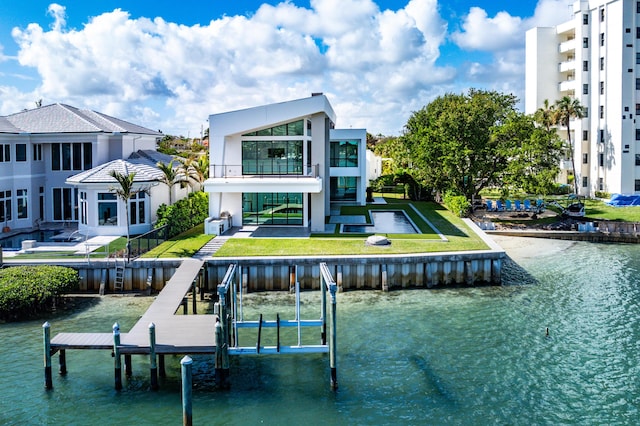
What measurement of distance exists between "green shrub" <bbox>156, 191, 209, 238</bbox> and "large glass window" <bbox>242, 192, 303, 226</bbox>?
123 inches

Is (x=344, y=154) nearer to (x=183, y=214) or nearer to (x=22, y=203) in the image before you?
(x=183, y=214)

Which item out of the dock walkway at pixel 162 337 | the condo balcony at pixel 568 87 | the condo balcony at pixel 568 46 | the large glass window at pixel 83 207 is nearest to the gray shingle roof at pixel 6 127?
the large glass window at pixel 83 207

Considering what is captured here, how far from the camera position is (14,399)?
51.7 feet

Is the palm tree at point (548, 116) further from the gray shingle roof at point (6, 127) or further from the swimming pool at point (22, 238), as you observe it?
the gray shingle roof at point (6, 127)

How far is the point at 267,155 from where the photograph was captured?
33938mm

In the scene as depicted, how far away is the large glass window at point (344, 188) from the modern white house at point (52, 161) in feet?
65.3

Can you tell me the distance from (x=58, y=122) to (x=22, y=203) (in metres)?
5.32

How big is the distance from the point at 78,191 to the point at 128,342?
64.4 ft

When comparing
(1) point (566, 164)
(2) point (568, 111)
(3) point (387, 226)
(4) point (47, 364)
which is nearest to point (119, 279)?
(4) point (47, 364)

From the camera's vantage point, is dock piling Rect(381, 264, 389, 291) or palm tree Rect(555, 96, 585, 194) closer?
dock piling Rect(381, 264, 389, 291)

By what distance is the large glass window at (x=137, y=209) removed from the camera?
104 ft

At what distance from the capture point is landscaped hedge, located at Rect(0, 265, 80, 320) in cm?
2195

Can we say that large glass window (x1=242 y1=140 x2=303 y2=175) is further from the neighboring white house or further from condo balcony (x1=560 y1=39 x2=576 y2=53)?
condo balcony (x1=560 y1=39 x2=576 y2=53)

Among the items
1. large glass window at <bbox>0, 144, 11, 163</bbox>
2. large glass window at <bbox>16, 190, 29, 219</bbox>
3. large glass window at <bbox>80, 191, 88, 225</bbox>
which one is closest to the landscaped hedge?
large glass window at <bbox>80, 191, 88, 225</bbox>
